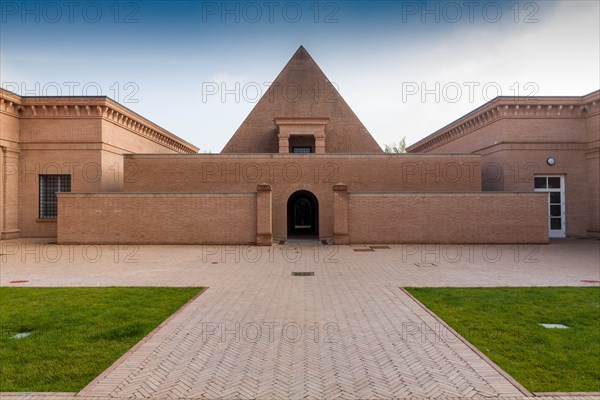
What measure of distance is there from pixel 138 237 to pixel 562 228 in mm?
24713

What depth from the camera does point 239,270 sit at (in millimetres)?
11922

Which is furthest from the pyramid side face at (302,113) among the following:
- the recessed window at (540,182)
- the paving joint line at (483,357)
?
the paving joint line at (483,357)

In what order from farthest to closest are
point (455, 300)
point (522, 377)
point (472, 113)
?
1. point (472, 113)
2. point (455, 300)
3. point (522, 377)

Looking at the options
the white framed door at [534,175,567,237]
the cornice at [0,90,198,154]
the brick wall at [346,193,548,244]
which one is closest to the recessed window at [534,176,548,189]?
the white framed door at [534,175,567,237]

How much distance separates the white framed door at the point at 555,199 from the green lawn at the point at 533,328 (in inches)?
628

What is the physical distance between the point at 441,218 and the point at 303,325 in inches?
575

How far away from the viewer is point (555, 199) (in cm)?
2277

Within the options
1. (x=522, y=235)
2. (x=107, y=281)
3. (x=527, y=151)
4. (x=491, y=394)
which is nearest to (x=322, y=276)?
(x=107, y=281)

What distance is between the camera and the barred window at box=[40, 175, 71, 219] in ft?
74.1

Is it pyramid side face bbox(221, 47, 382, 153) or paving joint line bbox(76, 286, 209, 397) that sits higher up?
pyramid side face bbox(221, 47, 382, 153)

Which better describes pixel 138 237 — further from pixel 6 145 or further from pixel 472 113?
pixel 472 113

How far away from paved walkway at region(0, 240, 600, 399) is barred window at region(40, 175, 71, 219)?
9.41 m

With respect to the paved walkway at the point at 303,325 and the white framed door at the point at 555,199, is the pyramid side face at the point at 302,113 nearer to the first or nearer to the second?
the white framed door at the point at 555,199

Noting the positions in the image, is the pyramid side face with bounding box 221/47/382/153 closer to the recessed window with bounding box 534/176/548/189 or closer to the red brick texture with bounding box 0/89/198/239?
the red brick texture with bounding box 0/89/198/239
